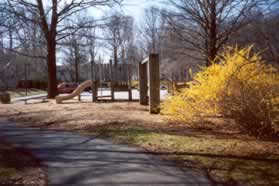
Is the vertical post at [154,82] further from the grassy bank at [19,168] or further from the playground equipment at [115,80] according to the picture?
the grassy bank at [19,168]

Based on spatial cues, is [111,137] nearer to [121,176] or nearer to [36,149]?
[36,149]

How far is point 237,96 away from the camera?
26.8 ft

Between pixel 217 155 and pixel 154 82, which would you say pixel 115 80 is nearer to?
pixel 154 82

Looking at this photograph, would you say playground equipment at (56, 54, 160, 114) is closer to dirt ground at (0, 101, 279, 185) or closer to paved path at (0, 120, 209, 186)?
dirt ground at (0, 101, 279, 185)

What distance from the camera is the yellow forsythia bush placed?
25.6 ft

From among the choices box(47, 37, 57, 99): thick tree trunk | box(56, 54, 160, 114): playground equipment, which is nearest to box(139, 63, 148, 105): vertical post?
box(56, 54, 160, 114): playground equipment

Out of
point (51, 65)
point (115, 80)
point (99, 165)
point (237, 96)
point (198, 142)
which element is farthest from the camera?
point (51, 65)

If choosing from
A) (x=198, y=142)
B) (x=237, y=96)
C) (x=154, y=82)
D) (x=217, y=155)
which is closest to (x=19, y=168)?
(x=217, y=155)

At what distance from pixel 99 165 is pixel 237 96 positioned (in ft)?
13.5

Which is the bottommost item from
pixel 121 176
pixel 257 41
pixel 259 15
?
pixel 121 176

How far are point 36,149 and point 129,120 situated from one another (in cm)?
377

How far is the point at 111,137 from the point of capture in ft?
27.4

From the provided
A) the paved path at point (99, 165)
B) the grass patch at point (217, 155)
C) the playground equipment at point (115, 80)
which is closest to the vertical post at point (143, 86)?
the playground equipment at point (115, 80)

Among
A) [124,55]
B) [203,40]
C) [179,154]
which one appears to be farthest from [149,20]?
[179,154]
